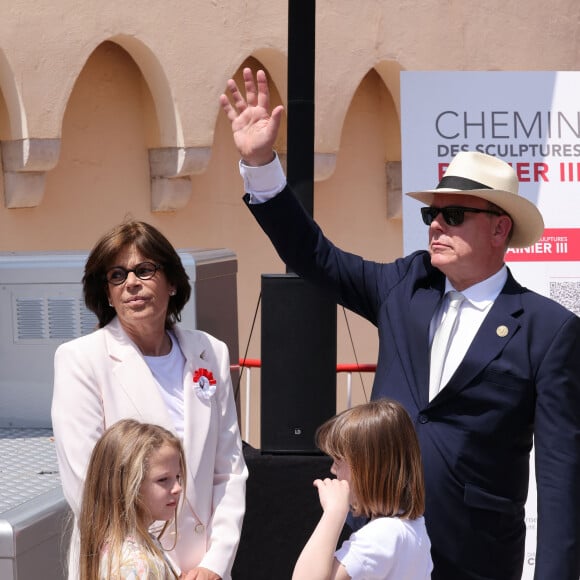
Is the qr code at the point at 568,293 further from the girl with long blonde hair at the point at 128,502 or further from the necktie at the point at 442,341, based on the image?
the girl with long blonde hair at the point at 128,502

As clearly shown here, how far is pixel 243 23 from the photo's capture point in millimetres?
7230

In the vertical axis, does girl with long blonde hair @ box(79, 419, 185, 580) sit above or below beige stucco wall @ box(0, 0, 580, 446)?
below

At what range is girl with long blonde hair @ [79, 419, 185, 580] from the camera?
2.21 m

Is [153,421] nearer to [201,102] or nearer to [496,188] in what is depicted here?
[496,188]

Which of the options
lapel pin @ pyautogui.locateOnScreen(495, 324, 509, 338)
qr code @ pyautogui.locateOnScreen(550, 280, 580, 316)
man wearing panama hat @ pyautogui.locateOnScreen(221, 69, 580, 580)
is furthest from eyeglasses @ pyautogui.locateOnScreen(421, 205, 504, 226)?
qr code @ pyautogui.locateOnScreen(550, 280, 580, 316)

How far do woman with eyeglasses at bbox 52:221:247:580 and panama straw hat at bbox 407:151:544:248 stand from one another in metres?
0.66

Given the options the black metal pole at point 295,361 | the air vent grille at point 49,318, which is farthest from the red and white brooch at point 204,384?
the black metal pole at point 295,361

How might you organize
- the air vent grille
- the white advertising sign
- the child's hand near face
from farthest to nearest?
the white advertising sign < the air vent grille < the child's hand near face

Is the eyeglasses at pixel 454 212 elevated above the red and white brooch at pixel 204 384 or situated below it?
above

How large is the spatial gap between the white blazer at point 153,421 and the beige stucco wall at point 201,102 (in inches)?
146

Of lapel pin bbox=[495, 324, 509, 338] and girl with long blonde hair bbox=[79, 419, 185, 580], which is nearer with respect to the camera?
girl with long blonde hair bbox=[79, 419, 185, 580]

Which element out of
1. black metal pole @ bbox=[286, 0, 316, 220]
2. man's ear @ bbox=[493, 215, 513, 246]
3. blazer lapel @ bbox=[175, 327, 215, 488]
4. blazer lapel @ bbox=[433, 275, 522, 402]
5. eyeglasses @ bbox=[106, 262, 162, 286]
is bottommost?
blazer lapel @ bbox=[175, 327, 215, 488]

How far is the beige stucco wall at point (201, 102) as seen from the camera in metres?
6.21

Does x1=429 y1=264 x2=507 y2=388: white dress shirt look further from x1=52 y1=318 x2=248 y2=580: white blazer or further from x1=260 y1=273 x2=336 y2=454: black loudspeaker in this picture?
x1=260 y1=273 x2=336 y2=454: black loudspeaker
